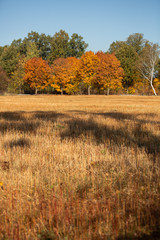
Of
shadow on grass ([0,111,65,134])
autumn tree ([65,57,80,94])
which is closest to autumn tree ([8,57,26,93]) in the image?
autumn tree ([65,57,80,94])

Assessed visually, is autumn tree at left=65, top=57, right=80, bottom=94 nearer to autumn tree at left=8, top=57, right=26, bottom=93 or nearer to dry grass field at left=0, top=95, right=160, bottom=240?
autumn tree at left=8, top=57, right=26, bottom=93

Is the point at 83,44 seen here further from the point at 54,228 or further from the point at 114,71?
the point at 54,228

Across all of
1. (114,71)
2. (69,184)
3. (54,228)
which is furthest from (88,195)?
(114,71)

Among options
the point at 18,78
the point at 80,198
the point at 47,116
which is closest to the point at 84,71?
the point at 18,78

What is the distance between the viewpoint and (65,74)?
5472cm

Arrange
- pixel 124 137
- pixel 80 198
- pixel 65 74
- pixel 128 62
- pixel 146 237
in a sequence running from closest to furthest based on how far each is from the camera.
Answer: pixel 146 237, pixel 80 198, pixel 124 137, pixel 65 74, pixel 128 62

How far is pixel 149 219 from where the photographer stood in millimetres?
2309

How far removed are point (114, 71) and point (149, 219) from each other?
2082 inches

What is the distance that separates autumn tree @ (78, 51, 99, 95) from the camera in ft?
179

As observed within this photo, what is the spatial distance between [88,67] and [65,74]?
582cm

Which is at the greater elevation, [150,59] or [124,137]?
[150,59]

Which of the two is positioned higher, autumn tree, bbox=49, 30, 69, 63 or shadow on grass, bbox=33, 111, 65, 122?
autumn tree, bbox=49, 30, 69, 63

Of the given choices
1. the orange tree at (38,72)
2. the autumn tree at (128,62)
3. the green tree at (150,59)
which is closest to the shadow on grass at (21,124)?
the green tree at (150,59)

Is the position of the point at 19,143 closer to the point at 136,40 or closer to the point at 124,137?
the point at 124,137
